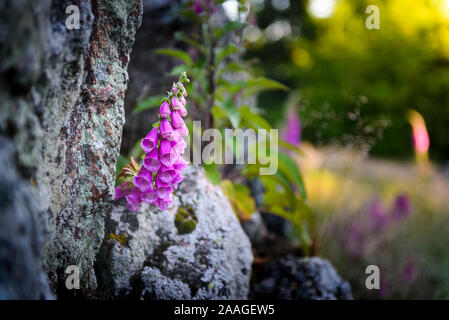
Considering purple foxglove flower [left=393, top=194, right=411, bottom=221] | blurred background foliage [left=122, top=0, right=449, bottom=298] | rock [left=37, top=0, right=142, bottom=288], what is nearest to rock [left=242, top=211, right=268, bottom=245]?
blurred background foliage [left=122, top=0, right=449, bottom=298]

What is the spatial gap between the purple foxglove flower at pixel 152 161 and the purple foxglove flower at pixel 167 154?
0.02m

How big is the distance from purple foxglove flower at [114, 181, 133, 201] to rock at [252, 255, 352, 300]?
112 cm

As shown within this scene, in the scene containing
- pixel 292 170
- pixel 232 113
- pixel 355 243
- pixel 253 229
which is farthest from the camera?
pixel 355 243

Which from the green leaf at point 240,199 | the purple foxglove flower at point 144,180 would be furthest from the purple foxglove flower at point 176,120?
the green leaf at point 240,199

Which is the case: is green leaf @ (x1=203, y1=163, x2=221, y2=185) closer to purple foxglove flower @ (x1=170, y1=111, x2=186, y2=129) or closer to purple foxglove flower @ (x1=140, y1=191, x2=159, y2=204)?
purple foxglove flower @ (x1=140, y1=191, x2=159, y2=204)

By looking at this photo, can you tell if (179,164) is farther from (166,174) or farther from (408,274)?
(408,274)

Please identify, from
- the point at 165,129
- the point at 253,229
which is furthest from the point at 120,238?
the point at 253,229

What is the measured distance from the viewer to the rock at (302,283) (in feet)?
7.13

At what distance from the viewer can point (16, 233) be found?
0.94 meters

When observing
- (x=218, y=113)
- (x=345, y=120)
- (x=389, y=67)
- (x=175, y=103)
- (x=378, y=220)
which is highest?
(x=389, y=67)

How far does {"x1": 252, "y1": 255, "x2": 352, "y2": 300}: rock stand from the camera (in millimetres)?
2174

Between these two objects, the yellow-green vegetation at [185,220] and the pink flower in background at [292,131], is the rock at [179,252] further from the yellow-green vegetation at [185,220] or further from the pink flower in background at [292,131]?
the pink flower in background at [292,131]

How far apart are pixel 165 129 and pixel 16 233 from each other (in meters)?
0.70
